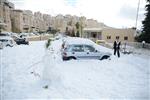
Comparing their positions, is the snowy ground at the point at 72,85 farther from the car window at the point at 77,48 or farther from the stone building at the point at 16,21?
the stone building at the point at 16,21

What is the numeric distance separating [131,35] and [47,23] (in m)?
77.2

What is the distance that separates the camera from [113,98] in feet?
22.5

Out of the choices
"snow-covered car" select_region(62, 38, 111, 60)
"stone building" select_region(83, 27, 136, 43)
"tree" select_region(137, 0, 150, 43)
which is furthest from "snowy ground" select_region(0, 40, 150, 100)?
"stone building" select_region(83, 27, 136, 43)

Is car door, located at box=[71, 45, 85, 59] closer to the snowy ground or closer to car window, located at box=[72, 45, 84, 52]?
car window, located at box=[72, 45, 84, 52]

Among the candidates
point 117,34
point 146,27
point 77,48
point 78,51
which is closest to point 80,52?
point 78,51

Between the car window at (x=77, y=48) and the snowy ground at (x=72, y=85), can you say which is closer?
the snowy ground at (x=72, y=85)

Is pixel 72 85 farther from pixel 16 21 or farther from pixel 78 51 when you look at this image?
pixel 16 21

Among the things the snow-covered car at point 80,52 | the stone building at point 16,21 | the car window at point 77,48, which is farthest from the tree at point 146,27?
the stone building at point 16,21

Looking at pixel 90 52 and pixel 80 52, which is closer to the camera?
pixel 80 52

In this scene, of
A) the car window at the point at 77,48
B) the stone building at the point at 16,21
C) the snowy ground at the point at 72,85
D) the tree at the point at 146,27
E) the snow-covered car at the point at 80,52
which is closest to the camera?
the snowy ground at the point at 72,85

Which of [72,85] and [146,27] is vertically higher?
[146,27]

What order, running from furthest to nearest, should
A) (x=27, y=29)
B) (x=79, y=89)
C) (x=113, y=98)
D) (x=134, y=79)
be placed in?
(x=27, y=29)
(x=134, y=79)
(x=79, y=89)
(x=113, y=98)

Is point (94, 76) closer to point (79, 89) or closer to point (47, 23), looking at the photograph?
point (79, 89)

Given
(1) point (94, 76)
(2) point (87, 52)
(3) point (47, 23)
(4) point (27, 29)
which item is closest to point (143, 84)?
(1) point (94, 76)
